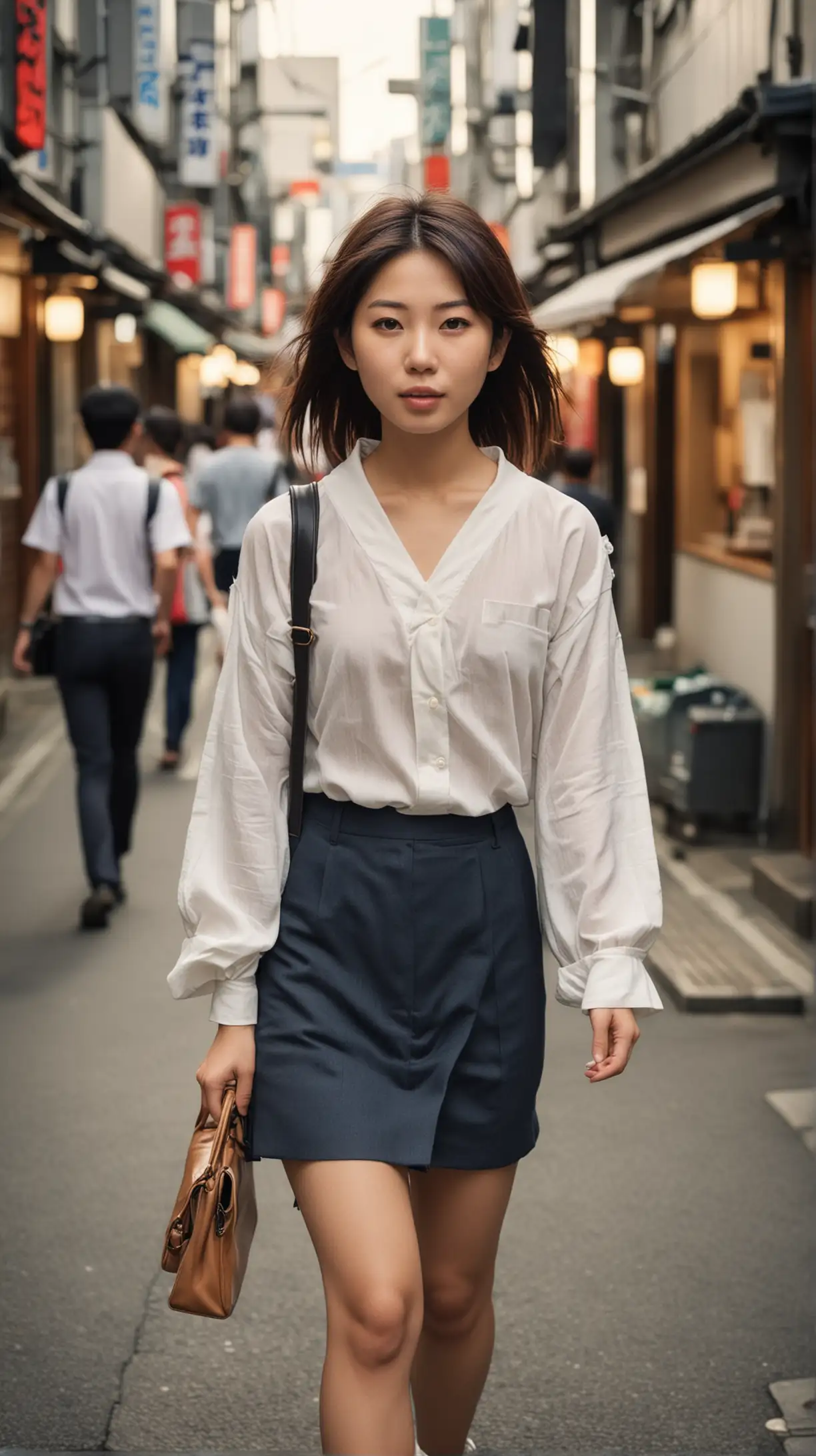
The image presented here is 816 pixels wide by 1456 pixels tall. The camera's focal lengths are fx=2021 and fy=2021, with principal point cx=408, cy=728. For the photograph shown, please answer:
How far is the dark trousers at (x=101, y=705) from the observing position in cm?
837

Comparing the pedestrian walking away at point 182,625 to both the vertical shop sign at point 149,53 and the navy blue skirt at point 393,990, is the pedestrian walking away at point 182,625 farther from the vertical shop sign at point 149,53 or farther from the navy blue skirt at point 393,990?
the vertical shop sign at point 149,53

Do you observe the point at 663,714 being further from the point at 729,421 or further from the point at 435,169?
the point at 435,169

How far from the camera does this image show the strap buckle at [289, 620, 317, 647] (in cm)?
290

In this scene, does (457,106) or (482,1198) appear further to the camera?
(457,106)

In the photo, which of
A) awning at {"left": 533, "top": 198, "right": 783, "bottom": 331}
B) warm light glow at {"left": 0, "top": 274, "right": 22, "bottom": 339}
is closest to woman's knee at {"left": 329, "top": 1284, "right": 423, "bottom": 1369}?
awning at {"left": 533, "top": 198, "right": 783, "bottom": 331}

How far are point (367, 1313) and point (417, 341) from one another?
1363 mm

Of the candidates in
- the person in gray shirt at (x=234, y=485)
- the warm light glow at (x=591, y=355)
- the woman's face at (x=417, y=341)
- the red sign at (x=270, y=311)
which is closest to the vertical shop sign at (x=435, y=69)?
the warm light glow at (x=591, y=355)

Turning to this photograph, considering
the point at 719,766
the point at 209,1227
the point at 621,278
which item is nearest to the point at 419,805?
the point at 209,1227

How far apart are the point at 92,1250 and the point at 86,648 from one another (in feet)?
12.5

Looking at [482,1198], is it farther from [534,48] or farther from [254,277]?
[254,277]

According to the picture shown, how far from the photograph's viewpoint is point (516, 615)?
2928 millimetres

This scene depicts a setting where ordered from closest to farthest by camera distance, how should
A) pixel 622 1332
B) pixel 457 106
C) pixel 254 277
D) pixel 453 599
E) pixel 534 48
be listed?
pixel 453 599, pixel 622 1332, pixel 534 48, pixel 457 106, pixel 254 277

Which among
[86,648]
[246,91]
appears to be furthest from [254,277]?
[86,648]

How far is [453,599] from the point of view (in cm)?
291
